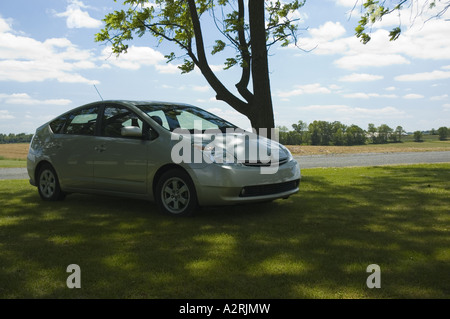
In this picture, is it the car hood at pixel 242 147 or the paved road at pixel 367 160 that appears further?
the paved road at pixel 367 160

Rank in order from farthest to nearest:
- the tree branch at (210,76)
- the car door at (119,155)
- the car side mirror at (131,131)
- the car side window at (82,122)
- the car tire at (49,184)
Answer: the tree branch at (210,76) < the car tire at (49,184) < the car side window at (82,122) < the car door at (119,155) < the car side mirror at (131,131)

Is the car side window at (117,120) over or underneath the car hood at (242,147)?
over

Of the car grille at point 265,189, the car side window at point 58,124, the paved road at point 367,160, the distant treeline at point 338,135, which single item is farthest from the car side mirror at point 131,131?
the distant treeline at point 338,135

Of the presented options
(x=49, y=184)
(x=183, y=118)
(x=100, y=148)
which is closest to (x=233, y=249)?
(x=183, y=118)

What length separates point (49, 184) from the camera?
7.75 metres

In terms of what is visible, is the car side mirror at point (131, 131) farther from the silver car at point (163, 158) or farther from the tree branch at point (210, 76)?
the tree branch at point (210, 76)

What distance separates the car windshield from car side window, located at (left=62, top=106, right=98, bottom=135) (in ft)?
3.14

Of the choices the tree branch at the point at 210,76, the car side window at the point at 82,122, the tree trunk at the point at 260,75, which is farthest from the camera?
the tree branch at the point at 210,76

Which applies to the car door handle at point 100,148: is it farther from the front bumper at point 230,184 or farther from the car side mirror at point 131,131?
the front bumper at point 230,184

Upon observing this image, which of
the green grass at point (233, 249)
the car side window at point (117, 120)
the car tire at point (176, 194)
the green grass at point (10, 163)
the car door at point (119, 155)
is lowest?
the green grass at point (10, 163)

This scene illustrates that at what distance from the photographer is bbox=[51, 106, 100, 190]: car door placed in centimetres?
700

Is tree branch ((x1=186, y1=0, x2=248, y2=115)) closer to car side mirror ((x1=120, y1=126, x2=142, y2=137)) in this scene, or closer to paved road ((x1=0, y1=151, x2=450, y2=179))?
car side mirror ((x1=120, y1=126, x2=142, y2=137))

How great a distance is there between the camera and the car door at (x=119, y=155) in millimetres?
6293
